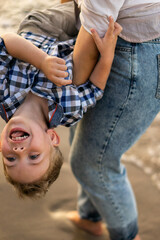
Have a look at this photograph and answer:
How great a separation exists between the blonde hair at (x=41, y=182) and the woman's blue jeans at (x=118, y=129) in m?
0.14

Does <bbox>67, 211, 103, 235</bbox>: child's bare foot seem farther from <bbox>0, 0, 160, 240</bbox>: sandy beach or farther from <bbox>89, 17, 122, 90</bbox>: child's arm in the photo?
<bbox>89, 17, 122, 90</bbox>: child's arm

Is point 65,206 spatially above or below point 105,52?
below

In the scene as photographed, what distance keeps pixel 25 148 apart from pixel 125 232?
29.1 inches

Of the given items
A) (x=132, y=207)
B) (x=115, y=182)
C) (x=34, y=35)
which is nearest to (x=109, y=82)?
(x=34, y=35)

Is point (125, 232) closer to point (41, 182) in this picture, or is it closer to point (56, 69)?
point (41, 182)

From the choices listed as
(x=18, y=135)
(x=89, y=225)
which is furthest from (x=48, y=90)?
(x=89, y=225)

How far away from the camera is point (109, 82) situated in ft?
→ 4.07

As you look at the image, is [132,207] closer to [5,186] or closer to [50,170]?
[50,170]

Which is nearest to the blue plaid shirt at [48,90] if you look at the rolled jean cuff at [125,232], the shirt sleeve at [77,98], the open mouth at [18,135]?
the shirt sleeve at [77,98]

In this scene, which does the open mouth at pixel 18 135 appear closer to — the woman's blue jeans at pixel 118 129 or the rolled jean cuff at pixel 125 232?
the woman's blue jeans at pixel 118 129

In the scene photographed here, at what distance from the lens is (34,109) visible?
1219 mm

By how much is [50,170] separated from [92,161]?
0.19 meters

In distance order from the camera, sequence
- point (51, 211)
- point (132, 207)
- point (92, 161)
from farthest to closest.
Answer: point (51, 211) → point (132, 207) → point (92, 161)

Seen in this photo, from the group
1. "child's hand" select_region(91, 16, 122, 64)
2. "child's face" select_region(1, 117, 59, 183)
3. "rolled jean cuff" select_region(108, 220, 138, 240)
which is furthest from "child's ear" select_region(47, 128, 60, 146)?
"rolled jean cuff" select_region(108, 220, 138, 240)
